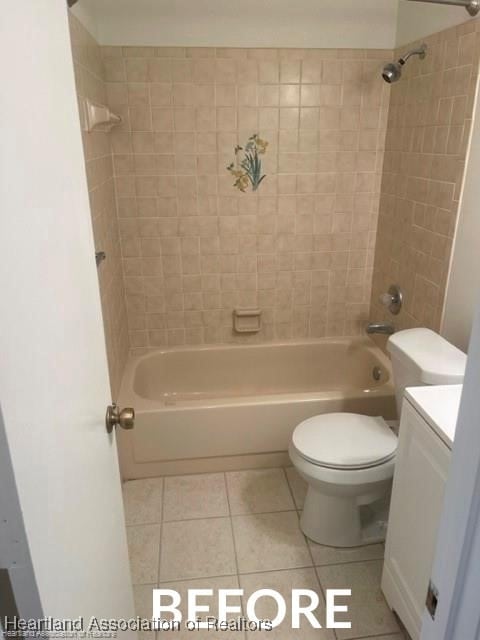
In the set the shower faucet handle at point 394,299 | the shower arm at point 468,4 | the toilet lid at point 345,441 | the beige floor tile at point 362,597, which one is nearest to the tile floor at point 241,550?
the beige floor tile at point 362,597

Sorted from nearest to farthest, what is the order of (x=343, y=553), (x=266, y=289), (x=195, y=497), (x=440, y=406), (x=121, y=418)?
(x=121, y=418), (x=440, y=406), (x=343, y=553), (x=195, y=497), (x=266, y=289)

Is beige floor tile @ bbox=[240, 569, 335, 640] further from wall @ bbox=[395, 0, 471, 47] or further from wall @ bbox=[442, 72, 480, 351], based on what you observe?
wall @ bbox=[395, 0, 471, 47]

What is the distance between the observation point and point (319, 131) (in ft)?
8.26

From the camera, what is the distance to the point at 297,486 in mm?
2217

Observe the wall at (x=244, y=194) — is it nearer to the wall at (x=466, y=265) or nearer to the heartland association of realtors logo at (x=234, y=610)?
the wall at (x=466, y=265)

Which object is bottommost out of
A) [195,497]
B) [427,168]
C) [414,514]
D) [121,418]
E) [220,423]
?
[195,497]

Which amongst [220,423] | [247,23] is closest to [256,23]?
[247,23]

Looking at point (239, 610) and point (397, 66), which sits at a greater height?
point (397, 66)

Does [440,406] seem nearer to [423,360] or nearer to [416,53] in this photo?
[423,360]

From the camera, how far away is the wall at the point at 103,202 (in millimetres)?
1867

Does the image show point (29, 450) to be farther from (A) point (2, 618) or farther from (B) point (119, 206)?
(B) point (119, 206)

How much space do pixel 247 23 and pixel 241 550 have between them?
242 centimetres

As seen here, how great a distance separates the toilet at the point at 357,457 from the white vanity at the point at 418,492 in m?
0.22

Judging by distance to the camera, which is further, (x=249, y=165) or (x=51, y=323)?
(x=249, y=165)
